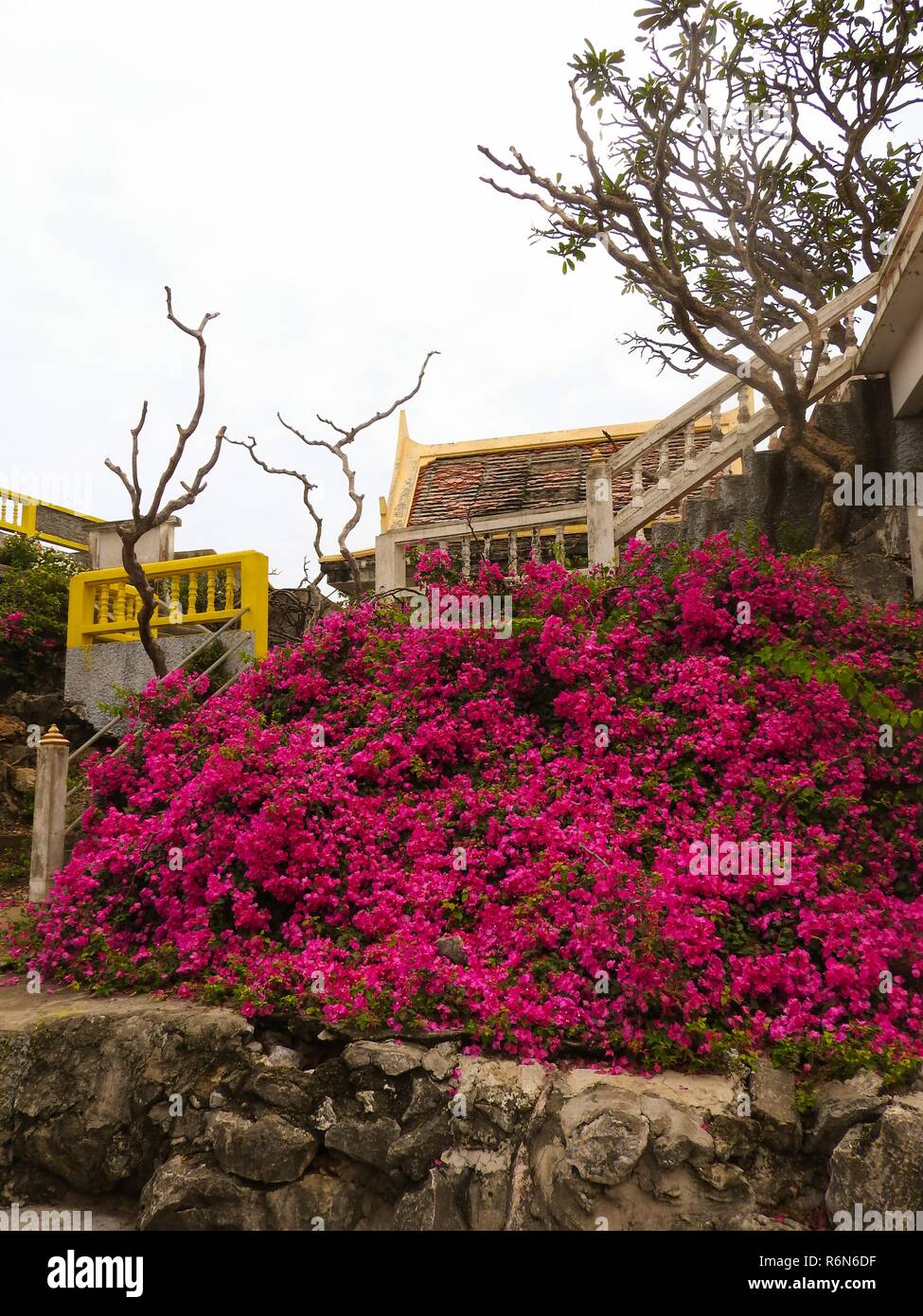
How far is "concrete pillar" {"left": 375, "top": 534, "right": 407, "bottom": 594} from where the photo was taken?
31.7 feet

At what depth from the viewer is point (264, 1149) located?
460 cm

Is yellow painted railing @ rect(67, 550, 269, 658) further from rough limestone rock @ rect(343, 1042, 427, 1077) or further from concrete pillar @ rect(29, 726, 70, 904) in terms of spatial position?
rough limestone rock @ rect(343, 1042, 427, 1077)

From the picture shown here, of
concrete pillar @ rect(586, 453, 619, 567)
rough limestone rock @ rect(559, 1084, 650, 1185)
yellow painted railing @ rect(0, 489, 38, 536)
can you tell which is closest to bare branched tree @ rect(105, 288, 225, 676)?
concrete pillar @ rect(586, 453, 619, 567)

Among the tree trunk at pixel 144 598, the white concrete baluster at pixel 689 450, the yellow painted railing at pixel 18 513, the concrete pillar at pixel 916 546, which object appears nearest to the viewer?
the concrete pillar at pixel 916 546

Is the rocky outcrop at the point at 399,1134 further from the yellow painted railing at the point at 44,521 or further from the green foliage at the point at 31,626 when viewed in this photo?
the yellow painted railing at the point at 44,521

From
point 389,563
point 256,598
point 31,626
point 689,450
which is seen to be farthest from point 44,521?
point 689,450

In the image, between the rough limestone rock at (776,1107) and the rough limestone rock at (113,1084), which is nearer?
the rough limestone rock at (776,1107)

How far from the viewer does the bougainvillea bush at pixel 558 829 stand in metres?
4.87

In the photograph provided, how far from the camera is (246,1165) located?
15.1 feet

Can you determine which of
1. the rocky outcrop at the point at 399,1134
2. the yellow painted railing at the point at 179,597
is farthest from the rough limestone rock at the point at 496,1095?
the yellow painted railing at the point at 179,597

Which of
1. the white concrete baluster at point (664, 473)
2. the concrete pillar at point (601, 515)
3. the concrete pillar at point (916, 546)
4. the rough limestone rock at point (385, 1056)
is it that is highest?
the white concrete baluster at point (664, 473)

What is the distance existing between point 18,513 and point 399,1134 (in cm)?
1848

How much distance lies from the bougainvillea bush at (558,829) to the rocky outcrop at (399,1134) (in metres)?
0.26

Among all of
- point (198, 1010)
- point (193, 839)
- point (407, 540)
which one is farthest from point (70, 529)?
point (198, 1010)
